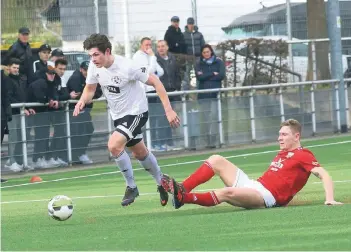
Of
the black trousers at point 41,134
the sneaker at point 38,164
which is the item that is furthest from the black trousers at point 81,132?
the sneaker at point 38,164

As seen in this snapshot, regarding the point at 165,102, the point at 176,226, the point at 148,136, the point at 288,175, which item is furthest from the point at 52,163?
the point at 176,226

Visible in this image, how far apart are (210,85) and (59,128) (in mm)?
4050

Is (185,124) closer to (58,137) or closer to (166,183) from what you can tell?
(58,137)

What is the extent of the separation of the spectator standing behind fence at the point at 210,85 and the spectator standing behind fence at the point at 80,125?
2893 millimetres

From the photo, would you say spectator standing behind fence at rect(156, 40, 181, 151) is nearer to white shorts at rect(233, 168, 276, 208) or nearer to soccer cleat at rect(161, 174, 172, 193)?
soccer cleat at rect(161, 174, 172, 193)

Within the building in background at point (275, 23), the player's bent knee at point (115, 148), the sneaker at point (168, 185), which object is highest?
the building in background at point (275, 23)

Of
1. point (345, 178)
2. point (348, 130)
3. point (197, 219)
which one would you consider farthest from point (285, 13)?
point (197, 219)

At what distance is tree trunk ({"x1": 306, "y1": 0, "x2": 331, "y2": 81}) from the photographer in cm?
2745

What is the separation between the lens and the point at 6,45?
27.9 meters

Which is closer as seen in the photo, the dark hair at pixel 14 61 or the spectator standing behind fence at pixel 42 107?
the dark hair at pixel 14 61

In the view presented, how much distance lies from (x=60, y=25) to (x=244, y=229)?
52.1ft

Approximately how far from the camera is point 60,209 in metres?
11.9

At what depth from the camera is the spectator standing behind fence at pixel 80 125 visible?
72.1 feet

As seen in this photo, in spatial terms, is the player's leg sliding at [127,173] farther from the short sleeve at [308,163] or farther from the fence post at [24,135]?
the fence post at [24,135]
